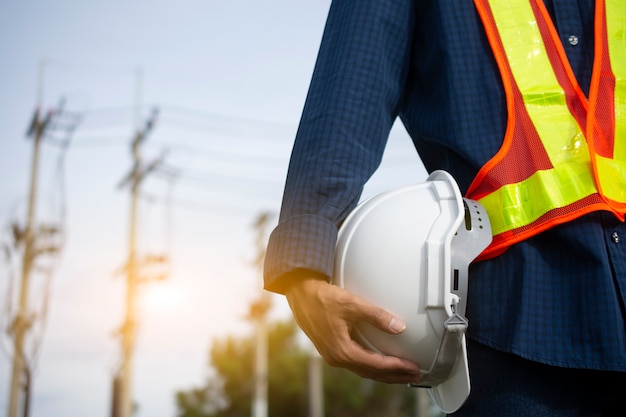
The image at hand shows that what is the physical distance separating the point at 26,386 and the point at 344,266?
7.34 meters

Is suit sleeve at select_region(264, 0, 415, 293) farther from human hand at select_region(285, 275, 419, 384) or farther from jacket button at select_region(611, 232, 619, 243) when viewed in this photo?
jacket button at select_region(611, 232, 619, 243)

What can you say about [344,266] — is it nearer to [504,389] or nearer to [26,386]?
[504,389]

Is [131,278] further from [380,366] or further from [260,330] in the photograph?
[380,366]

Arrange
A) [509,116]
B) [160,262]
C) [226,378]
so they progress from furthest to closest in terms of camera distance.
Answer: [226,378] → [160,262] → [509,116]

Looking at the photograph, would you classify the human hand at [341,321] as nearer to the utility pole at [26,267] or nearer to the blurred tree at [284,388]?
Result: the utility pole at [26,267]

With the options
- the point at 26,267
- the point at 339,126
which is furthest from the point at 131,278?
the point at 339,126

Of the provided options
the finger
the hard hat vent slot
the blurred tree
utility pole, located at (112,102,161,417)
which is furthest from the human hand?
the blurred tree

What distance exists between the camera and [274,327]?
47.2 metres

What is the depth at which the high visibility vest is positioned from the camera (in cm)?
154

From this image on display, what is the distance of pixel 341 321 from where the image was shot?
1.48 m

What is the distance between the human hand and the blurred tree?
4451cm

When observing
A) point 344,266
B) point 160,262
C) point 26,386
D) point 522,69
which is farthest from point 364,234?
point 160,262

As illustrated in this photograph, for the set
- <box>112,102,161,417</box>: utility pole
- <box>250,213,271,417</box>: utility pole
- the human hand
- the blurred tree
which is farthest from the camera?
the blurred tree

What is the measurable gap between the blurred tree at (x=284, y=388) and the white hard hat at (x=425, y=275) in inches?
1751
